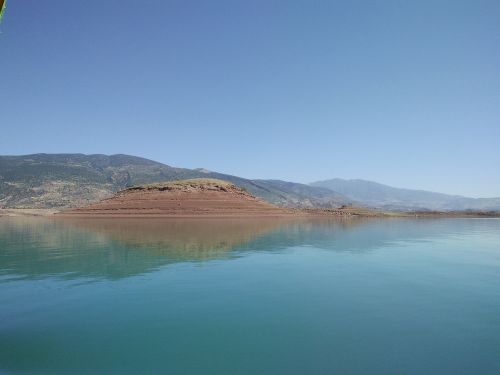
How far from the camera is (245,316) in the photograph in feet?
34.1

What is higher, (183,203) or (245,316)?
(183,203)

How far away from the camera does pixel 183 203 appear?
82.9m

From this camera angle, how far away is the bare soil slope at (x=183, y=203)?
80.6 meters

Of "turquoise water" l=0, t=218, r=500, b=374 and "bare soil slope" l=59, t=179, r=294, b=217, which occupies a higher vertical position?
"bare soil slope" l=59, t=179, r=294, b=217

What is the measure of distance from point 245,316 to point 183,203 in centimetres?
7414

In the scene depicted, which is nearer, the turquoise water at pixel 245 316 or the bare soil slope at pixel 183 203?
the turquoise water at pixel 245 316

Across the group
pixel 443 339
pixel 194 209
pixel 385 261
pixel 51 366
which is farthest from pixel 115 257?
pixel 194 209

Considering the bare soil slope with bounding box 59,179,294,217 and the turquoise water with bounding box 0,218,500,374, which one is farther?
the bare soil slope with bounding box 59,179,294,217

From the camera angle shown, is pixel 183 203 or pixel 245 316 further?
pixel 183 203

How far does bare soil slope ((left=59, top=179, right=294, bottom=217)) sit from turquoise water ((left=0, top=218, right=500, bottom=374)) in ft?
198

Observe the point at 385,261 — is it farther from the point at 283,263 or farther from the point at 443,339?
the point at 443,339

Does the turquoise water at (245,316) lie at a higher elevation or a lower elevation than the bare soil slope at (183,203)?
Answer: lower

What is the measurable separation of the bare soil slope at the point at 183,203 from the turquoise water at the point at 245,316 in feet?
198

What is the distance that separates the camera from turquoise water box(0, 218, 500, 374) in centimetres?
741
